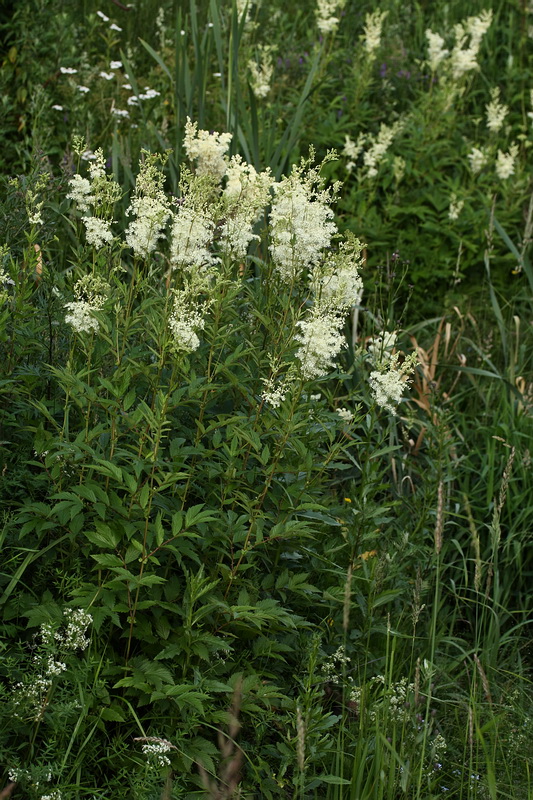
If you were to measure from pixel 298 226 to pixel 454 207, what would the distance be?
11.5ft

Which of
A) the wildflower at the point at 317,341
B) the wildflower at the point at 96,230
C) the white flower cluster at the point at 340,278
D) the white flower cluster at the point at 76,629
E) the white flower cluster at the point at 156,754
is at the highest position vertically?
the wildflower at the point at 96,230

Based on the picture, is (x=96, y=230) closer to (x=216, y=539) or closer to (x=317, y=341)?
(x=317, y=341)

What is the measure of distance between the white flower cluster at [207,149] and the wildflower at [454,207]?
294 centimetres

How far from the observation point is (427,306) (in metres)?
5.88

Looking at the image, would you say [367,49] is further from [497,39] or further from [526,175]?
[497,39]

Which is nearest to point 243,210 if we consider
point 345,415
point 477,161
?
point 345,415

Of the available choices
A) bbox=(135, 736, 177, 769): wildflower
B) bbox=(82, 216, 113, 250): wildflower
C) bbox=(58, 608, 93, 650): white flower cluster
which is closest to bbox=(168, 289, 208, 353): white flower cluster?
bbox=(82, 216, 113, 250): wildflower

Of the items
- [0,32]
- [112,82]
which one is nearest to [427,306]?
[112,82]

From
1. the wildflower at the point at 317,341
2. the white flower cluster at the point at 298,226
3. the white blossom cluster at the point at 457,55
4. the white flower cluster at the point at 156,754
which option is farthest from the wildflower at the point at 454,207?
the white flower cluster at the point at 156,754

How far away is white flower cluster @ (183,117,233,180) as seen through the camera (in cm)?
303

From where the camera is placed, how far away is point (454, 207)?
5895 mm

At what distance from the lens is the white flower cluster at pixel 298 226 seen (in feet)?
8.58

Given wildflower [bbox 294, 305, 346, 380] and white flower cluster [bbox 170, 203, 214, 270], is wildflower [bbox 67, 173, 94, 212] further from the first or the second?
wildflower [bbox 294, 305, 346, 380]

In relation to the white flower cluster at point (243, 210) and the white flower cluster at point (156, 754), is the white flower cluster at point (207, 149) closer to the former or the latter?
the white flower cluster at point (243, 210)
